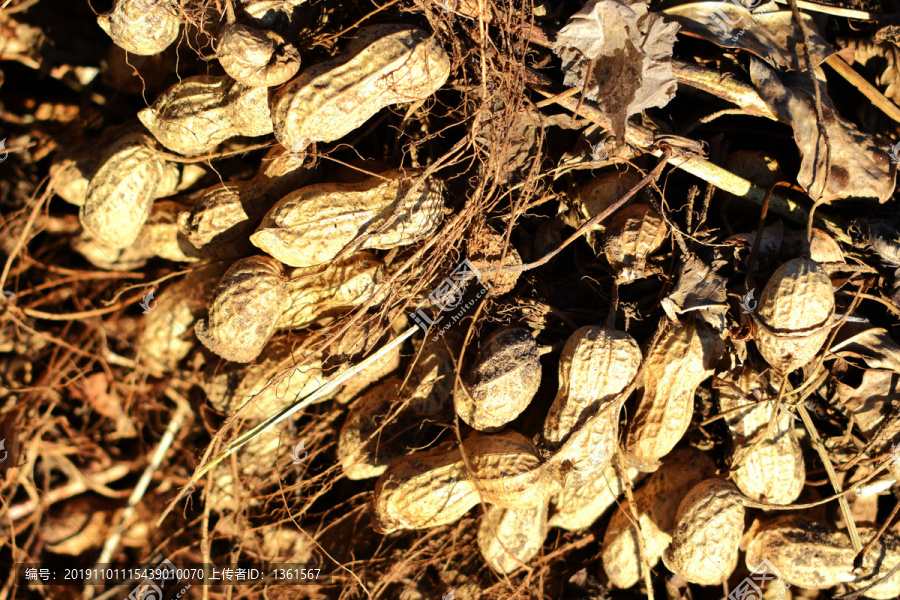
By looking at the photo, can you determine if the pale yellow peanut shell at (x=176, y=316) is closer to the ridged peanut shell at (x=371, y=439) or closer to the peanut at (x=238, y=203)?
the peanut at (x=238, y=203)

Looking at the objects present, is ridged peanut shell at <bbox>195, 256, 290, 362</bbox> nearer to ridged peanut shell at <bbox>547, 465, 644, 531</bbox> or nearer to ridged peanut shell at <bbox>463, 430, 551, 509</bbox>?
ridged peanut shell at <bbox>463, 430, 551, 509</bbox>

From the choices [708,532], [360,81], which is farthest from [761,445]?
[360,81]

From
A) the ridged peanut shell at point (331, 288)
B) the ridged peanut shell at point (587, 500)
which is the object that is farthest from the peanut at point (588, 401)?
the ridged peanut shell at point (331, 288)

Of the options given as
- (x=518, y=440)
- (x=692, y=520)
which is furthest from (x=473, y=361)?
(x=692, y=520)

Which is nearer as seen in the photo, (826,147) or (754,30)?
(826,147)

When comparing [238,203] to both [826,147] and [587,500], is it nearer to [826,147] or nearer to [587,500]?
[587,500]

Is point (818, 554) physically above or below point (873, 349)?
below

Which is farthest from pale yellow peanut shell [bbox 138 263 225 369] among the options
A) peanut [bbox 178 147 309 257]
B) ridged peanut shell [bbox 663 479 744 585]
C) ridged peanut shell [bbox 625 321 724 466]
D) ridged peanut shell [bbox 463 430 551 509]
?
ridged peanut shell [bbox 663 479 744 585]
